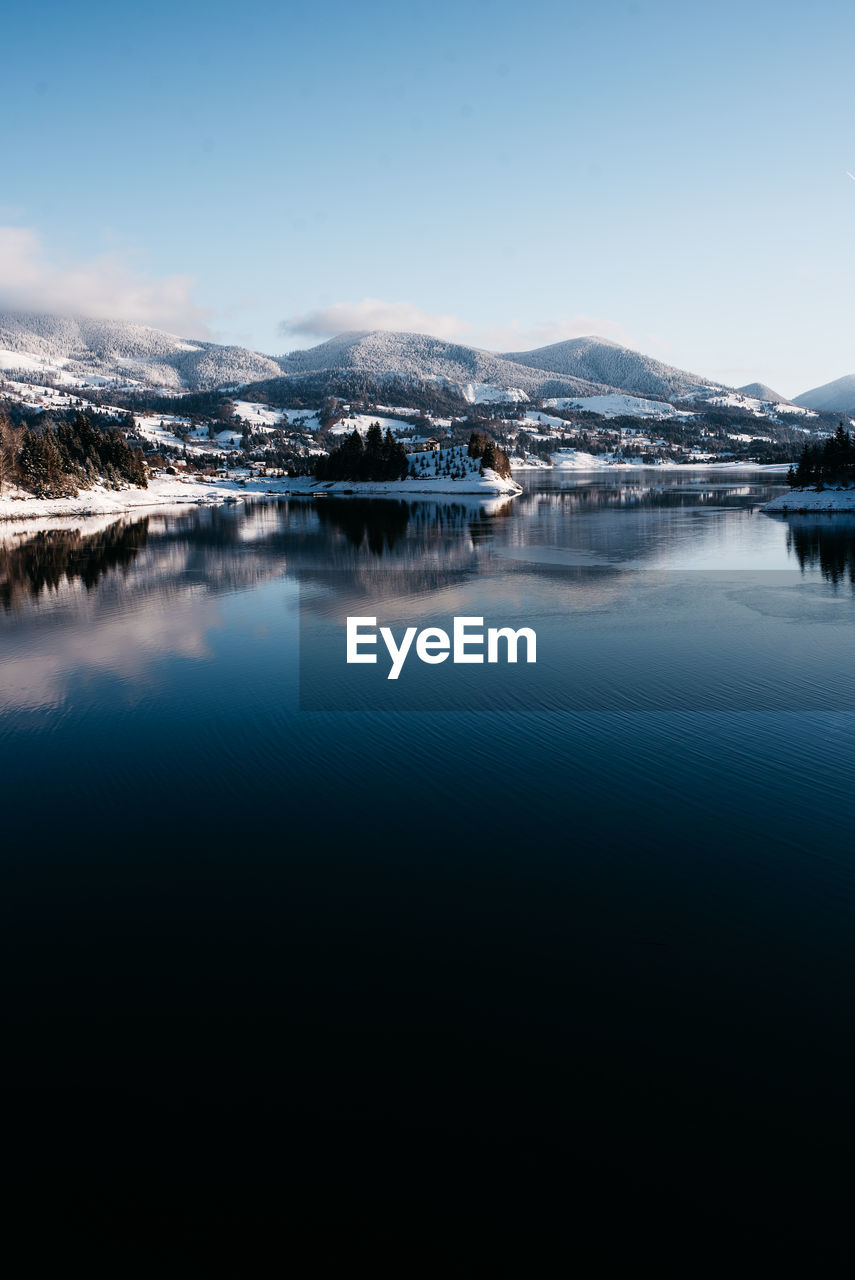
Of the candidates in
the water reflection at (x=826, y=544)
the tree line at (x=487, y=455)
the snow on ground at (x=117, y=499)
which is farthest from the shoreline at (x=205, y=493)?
the water reflection at (x=826, y=544)

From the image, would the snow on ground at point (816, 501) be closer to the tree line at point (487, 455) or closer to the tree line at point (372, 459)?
the tree line at point (487, 455)

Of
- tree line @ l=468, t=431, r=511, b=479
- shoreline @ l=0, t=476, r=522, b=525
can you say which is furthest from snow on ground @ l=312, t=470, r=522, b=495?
tree line @ l=468, t=431, r=511, b=479

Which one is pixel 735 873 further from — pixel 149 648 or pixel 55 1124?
pixel 149 648

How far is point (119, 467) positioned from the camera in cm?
12381

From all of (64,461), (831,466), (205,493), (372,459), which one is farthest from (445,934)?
(205,493)

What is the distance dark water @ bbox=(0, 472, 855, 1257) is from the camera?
7.21 meters

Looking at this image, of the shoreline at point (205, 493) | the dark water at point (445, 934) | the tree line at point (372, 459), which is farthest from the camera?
the tree line at point (372, 459)

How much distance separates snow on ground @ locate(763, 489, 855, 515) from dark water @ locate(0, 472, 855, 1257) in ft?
193

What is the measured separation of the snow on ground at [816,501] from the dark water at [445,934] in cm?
5897

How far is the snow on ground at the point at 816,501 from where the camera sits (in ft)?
249

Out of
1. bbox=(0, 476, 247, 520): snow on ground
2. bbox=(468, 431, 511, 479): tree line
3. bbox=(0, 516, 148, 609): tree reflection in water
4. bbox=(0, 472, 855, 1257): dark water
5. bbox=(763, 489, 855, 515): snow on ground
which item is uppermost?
bbox=(468, 431, 511, 479): tree line

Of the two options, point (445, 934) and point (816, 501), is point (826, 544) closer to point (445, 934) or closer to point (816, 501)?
point (816, 501)

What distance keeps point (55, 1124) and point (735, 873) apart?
10.2m

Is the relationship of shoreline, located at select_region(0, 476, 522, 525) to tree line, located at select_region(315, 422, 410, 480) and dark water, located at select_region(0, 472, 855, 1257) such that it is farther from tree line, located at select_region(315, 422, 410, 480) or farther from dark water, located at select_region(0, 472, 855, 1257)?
dark water, located at select_region(0, 472, 855, 1257)
